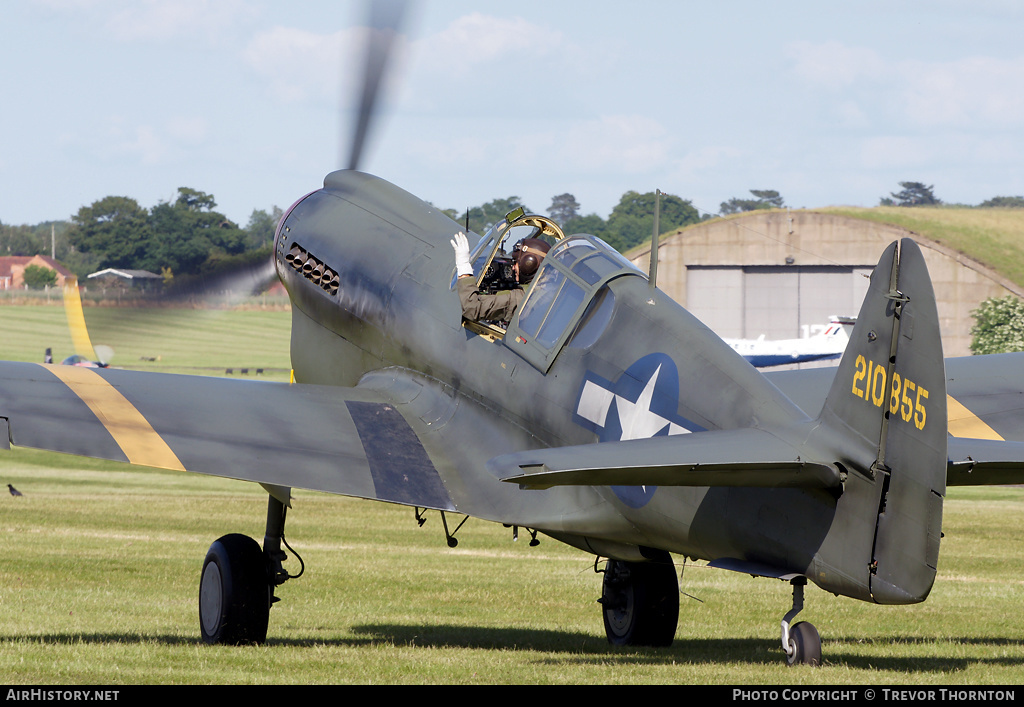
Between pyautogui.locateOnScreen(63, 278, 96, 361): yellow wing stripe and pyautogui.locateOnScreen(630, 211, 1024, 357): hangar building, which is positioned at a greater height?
pyautogui.locateOnScreen(63, 278, 96, 361): yellow wing stripe

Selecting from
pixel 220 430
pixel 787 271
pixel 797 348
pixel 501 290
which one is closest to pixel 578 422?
pixel 501 290

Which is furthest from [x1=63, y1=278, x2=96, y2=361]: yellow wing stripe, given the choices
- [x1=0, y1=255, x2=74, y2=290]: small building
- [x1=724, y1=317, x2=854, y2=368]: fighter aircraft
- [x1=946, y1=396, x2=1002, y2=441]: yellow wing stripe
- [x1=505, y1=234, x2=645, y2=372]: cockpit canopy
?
[x1=0, y1=255, x2=74, y2=290]: small building

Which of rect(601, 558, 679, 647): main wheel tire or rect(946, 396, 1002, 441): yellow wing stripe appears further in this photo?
rect(946, 396, 1002, 441): yellow wing stripe

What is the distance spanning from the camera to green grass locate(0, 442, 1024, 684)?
818cm

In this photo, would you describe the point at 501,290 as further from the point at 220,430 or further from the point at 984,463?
the point at 984,463

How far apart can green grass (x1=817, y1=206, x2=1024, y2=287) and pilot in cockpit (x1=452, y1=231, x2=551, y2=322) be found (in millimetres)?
61943

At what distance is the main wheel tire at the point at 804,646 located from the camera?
7434mm

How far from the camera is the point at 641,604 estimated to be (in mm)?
10086

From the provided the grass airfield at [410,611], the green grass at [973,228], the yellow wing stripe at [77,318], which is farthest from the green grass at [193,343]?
the yellow wing stripe at [77,318]

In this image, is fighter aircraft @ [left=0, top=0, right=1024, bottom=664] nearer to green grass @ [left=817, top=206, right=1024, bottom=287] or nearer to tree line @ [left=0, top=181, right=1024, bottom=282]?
tree line @ [left=0, top=181, right=1024, bottom=282]

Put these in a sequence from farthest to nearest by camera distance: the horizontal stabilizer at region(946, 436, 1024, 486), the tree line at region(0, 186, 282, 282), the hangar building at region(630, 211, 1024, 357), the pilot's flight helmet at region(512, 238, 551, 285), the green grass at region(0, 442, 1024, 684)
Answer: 1. the hangar building at region(630, 211, 1024, 357)
2. the tree line at region(0, 186, 282, 282)
3. the pilot's flight helmet at region(512, 238, 551, 285)
4. the green grass at region(0, 442, 1024, 684)
5. the horizontal stabilizer at region(946, 436, 1024, 486)

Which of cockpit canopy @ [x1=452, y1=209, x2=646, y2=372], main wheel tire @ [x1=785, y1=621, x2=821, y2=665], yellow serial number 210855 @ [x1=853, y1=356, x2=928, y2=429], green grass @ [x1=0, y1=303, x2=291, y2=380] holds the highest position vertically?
cockpit canopy @ [x1=452, y1=209, x2=646, y2=372]

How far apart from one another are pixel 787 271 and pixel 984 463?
66.0m

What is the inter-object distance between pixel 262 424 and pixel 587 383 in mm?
2376
